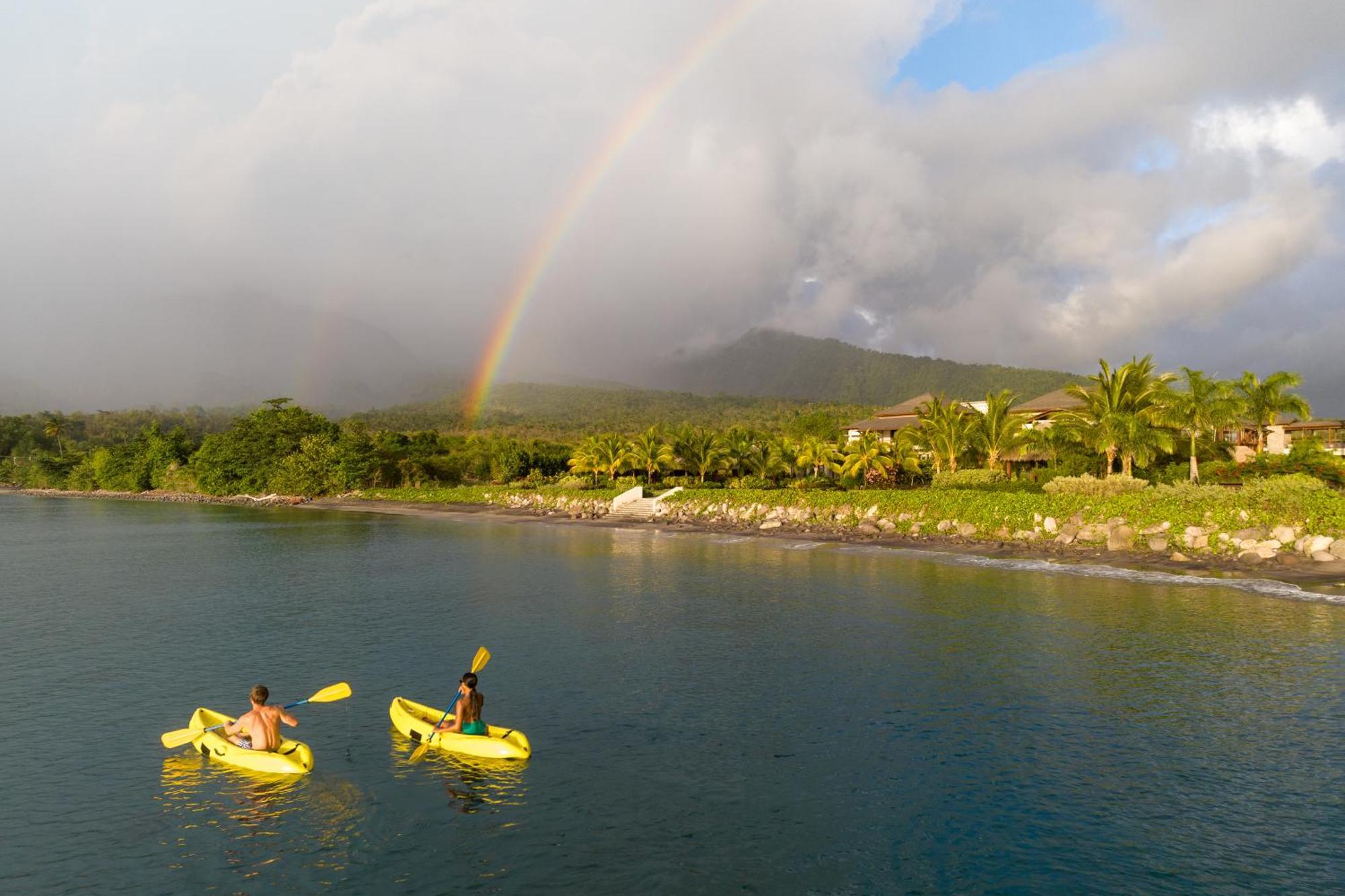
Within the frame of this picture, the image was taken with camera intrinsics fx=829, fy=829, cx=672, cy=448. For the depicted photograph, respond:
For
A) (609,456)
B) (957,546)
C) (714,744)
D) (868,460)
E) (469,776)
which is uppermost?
(609,456)

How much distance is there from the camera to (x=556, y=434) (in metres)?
179

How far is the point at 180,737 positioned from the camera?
54.9 ft

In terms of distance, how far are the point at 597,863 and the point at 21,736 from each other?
559 inches

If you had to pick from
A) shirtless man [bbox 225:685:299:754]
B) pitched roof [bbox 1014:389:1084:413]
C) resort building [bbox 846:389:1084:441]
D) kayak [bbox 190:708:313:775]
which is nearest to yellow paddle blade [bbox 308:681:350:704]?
kayak [bbox 190:708:313:775]

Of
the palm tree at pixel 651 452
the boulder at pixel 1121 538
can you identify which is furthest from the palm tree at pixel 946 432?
the palm tree at pixel 651 452

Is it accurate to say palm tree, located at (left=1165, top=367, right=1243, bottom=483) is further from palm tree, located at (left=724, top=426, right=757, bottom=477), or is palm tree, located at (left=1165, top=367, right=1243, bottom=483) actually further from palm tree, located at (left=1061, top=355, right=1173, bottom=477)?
palm tree, located at (left=724, top=426, right=757, bottom=477)

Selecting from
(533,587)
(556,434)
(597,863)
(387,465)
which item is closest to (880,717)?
(597,863)

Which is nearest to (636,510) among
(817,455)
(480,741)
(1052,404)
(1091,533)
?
(817,455)

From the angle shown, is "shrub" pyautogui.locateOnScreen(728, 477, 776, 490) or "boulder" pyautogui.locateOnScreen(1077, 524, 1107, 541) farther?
"shrub" pyautogui.locateOnScreen(728, 477, 776, 490)

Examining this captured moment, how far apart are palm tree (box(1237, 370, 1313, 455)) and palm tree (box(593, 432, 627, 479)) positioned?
57.3 m

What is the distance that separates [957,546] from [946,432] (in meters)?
17.4

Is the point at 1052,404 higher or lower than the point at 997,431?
higher

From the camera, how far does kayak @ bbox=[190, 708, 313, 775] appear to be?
51.5ft

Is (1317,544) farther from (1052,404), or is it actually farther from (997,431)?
(1052,404)
